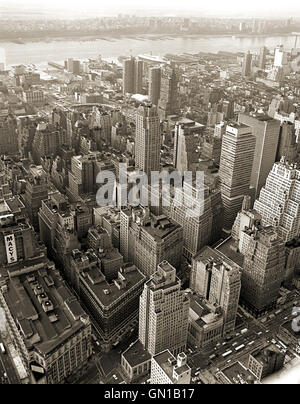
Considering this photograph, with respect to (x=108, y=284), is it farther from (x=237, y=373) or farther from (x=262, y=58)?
(x=262, y=58)

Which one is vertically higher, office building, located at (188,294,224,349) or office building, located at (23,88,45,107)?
office building, located at (23,88,45,107)

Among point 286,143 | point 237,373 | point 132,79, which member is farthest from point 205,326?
point 132,79

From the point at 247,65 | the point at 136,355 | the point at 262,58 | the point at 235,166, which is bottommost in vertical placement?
the point at 136,355

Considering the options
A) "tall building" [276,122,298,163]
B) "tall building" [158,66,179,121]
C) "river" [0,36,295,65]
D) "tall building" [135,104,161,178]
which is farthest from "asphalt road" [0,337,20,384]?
"tall building" [158,66,179,121]

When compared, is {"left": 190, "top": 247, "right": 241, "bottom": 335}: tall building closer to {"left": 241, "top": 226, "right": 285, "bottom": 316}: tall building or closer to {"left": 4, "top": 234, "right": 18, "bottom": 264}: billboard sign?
{"left": 241, "top": 226, "right": 285, "bottom": 316}: tall building

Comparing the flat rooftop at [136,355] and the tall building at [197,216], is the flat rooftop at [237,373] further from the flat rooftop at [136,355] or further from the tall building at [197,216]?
the tall building at [197,216]

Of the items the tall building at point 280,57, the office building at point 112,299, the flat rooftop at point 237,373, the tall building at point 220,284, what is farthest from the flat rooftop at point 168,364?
the tall building at point 280,57
